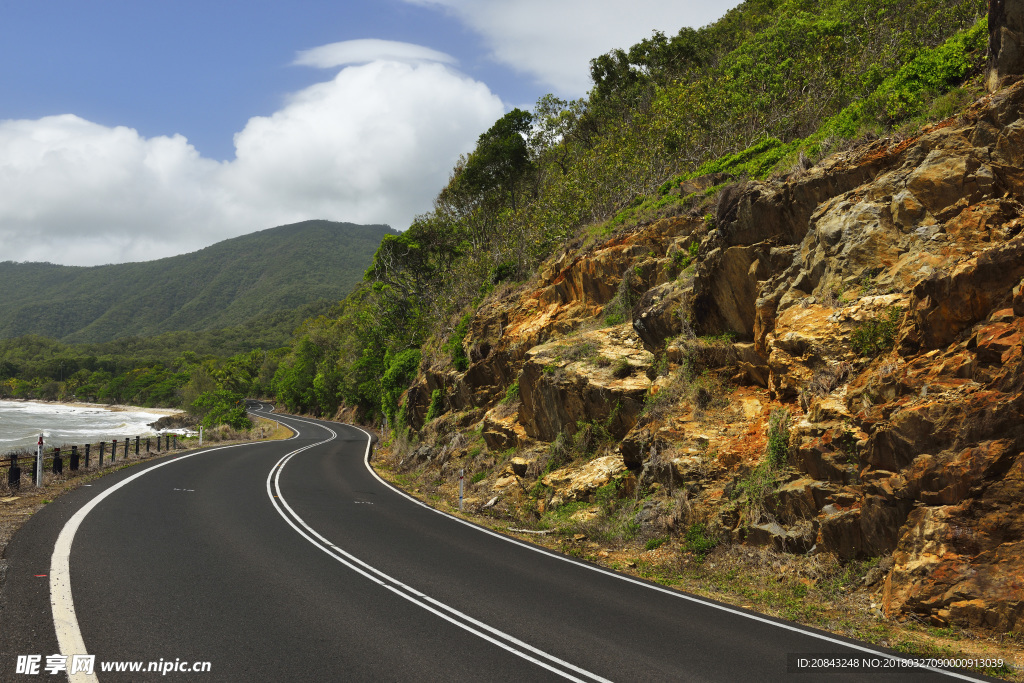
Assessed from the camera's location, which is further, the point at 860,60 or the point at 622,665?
the point at 860,60

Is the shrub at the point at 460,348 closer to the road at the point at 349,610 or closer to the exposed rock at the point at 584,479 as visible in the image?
the exposed rock at the point at 584,479

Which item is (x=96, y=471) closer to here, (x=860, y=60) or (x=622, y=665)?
(x=622, y=665)

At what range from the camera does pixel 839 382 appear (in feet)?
32.2

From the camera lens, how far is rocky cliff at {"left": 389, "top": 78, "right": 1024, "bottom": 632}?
7281 mm

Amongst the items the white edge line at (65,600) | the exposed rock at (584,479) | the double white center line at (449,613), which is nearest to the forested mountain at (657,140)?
the exposed rock at (584,479)

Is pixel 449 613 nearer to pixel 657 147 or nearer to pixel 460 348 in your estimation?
pixel 460 348

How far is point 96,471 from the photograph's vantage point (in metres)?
18.4

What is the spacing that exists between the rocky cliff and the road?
6.57 feet

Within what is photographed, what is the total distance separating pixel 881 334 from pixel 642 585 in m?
5.86

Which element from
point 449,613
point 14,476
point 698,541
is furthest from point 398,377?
point 449,613

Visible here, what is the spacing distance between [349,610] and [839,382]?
28.6ft

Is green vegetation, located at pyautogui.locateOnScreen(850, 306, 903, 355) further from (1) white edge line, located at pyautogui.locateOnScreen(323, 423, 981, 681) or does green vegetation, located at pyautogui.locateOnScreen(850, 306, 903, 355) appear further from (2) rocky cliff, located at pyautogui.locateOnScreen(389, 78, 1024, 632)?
(1) white edge line, located at pyautogui.locateOnScreen(323, 423, 981, 681)

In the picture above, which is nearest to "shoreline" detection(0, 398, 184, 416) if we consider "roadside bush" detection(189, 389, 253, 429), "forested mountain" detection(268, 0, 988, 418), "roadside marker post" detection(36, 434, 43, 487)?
"roadside bush" detection(189, 389, 253, 429)

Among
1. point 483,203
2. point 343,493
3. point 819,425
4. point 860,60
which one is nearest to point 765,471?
point 819,425
